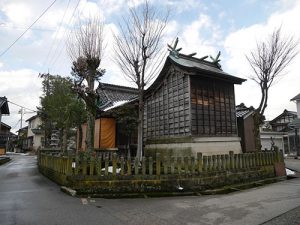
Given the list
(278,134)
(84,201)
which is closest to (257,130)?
(84,201)

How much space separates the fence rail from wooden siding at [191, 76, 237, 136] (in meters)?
2.85

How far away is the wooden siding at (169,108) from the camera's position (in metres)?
14.1

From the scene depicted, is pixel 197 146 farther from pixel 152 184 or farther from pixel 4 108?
pixel 4 108

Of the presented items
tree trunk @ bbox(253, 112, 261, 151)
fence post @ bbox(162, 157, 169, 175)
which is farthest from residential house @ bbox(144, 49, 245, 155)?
fence post @ bbox(162, 157, 169, 175)

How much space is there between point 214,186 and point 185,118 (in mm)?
4707

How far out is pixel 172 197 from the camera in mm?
8719

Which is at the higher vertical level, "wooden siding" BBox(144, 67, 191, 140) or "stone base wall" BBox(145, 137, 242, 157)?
"wooden siding" BBox(144, 67, 191, 140)

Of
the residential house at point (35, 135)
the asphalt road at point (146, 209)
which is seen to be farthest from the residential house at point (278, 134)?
the residential house at point (35, 135)

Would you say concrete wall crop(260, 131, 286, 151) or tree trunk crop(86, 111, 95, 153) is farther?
concrete wall crop(260, 131, 286, 151)

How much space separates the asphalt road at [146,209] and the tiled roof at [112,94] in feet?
46.9

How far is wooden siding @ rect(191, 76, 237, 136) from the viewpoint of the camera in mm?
13828

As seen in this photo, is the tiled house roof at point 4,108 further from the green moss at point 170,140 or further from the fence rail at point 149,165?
the fence rail at point 149,165

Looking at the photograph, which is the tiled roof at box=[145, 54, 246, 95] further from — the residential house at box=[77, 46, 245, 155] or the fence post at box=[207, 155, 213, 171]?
the fence post at box=[207, 155, 213, 171]

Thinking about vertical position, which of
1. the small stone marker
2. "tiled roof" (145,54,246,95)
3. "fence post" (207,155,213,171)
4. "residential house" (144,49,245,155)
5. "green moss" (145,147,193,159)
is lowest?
the small stone marker
